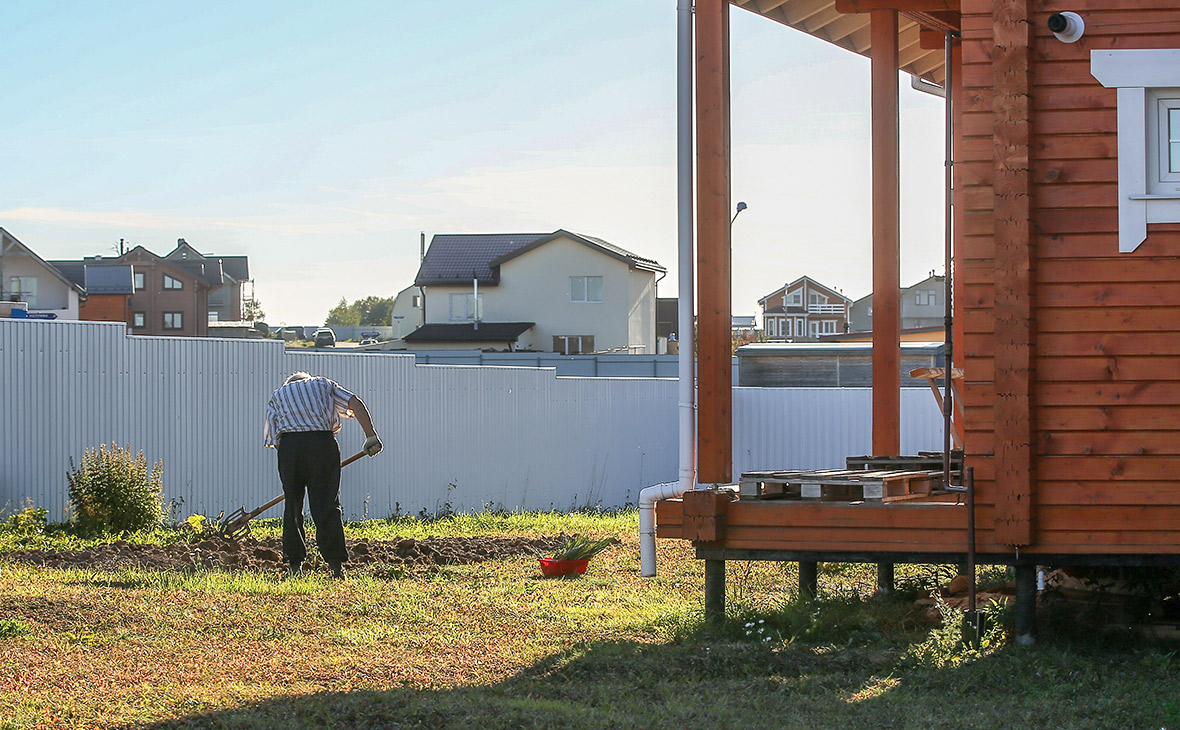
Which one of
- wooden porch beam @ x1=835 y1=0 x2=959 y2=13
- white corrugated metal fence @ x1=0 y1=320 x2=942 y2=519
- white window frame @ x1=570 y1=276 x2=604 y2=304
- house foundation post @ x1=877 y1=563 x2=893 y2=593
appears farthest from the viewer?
white window frame @ x1=570 y1=276 x2=604 y2=304

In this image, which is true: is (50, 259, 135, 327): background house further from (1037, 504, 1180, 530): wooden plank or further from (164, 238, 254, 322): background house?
(1037, 504, 1180, 530): wooden plank

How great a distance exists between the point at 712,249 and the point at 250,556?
4.65 meters

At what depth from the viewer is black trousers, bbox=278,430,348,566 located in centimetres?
909

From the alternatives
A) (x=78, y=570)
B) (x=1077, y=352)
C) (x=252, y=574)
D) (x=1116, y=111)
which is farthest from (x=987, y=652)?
(x=78, y=570)

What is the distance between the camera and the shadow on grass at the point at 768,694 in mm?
5141

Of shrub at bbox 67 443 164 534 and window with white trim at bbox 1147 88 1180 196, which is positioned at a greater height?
window with white trim at bbox 1147 88 1180 196

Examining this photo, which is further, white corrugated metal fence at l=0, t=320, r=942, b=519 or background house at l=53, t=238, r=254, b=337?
background house at l=53, t=238, r=254, b=337

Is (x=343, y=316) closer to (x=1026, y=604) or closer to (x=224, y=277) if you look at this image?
(x=224, y=277)

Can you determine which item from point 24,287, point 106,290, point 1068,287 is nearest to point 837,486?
point 1068,287

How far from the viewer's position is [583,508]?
17.0 m

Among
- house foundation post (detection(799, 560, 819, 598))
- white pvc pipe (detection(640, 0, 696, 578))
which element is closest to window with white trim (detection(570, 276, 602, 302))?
house foundation post (detection(799, 560, 819, 598))

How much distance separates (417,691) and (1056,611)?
3.83 meters

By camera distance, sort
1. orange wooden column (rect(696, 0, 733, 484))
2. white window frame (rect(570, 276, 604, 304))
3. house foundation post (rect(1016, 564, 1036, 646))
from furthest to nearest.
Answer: white window frame (rect(570, 276, 604, 304))
orange wooden column (rect(696, 0, 733, 484))
house foundation post (rect(1016, 564, 1036, 646))

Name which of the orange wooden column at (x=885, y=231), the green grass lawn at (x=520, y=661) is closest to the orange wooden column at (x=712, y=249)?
the green grass lawn at (x=520, y=661)
